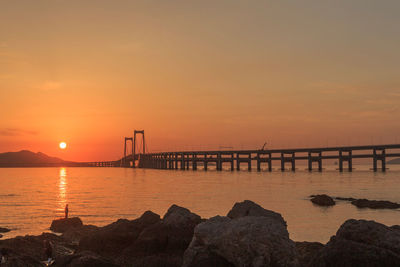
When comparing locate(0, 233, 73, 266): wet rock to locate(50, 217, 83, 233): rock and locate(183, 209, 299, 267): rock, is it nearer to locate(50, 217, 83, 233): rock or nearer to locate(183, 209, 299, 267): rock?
locate(50, 217, 83, 233): rock

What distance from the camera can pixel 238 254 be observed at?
1258 cm

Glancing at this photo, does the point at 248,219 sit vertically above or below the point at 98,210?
above

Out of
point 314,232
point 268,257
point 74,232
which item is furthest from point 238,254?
point 314,232

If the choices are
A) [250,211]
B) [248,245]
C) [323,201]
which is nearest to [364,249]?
[248,245]

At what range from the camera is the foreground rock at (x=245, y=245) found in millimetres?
12359

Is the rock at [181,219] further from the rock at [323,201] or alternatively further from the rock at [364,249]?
the rock at [323,201]

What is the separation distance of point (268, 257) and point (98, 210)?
3985cm

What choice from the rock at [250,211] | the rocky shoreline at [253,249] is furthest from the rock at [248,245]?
the rock at [250,211]

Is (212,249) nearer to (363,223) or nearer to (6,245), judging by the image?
(363,223)

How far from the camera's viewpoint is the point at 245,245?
1256 cm

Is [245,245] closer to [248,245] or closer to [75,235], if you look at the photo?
[248,245]

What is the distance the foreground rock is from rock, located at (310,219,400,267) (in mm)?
1008

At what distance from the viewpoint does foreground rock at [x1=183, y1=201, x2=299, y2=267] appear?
12.4m

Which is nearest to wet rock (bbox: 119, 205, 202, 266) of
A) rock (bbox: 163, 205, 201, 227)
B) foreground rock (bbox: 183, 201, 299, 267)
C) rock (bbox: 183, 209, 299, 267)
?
rock (bbox: 163, 205, 201, 227)
